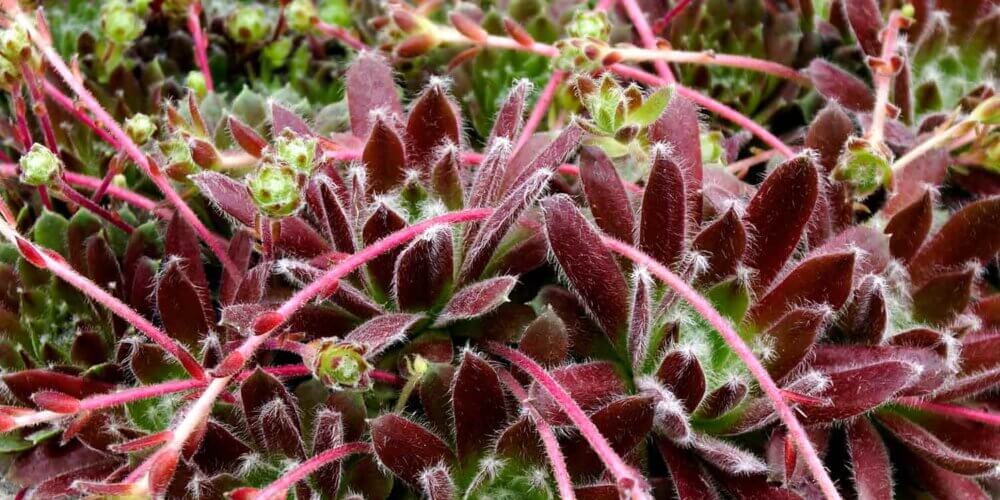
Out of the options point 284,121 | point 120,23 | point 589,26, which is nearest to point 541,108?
point 589,26

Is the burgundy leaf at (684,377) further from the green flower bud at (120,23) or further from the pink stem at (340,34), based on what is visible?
the green flower bud at (120,23)

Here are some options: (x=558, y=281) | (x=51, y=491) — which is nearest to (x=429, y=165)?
(x=558, y=281)

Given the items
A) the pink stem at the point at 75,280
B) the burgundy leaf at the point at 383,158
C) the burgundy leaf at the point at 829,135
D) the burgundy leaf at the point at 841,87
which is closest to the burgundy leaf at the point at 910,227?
the burgundy leaf at the point at 829,135

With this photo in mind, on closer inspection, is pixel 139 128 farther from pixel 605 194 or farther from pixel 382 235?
pixel 605 194

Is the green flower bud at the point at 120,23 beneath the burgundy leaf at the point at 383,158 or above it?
above

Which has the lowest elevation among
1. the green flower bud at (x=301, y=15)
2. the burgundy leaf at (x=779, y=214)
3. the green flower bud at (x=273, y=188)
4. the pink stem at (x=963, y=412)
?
the pink stem at (x=963, y=412)

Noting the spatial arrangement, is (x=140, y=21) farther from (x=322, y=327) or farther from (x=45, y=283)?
(x=322, y=327)
